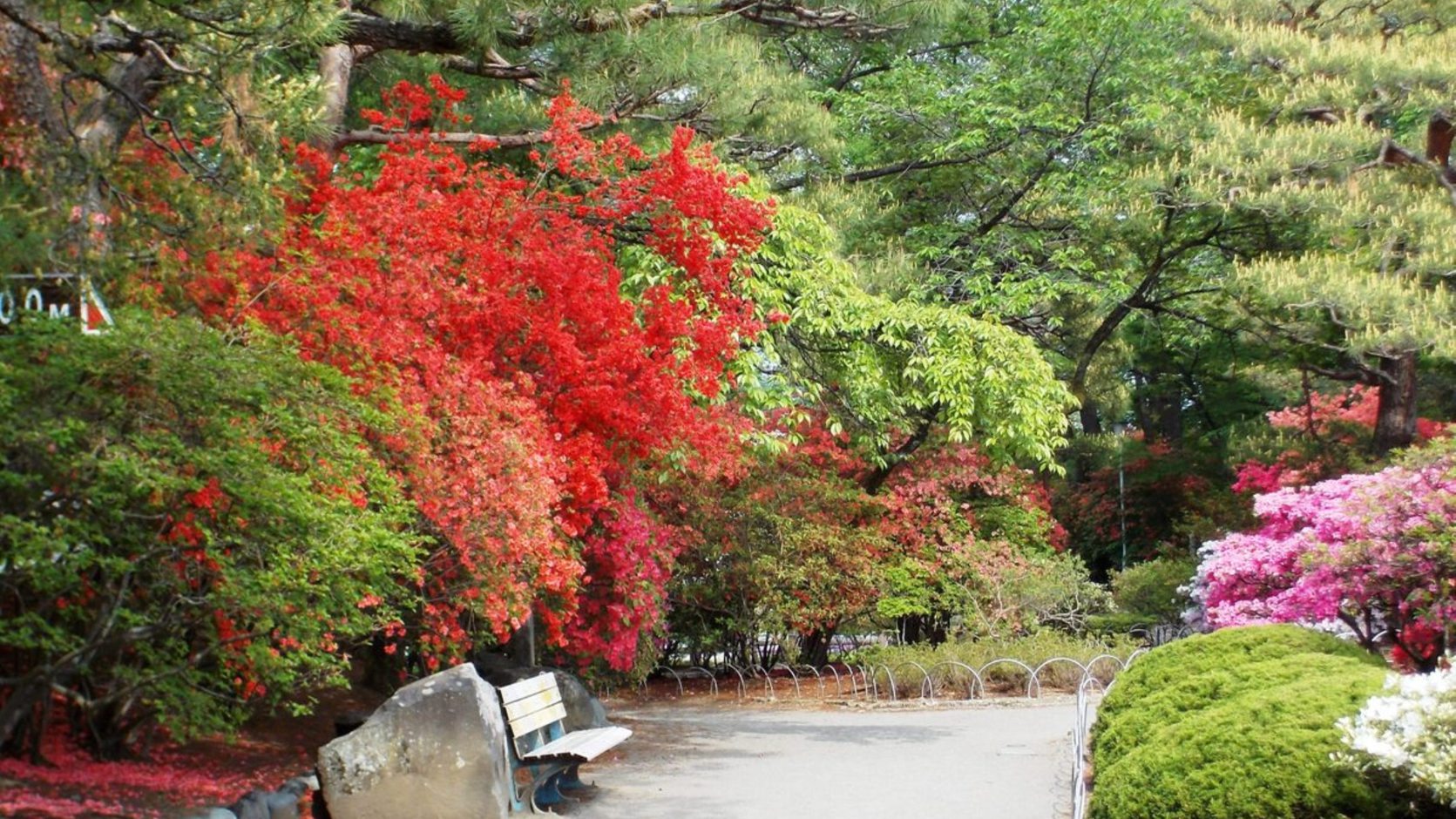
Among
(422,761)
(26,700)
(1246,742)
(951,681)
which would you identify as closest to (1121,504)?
(951,681)

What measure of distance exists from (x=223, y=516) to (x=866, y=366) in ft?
28.6

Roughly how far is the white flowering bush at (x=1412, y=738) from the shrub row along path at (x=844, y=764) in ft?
8.68

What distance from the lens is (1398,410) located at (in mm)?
17672

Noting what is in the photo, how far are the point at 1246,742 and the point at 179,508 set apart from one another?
4.96 meters

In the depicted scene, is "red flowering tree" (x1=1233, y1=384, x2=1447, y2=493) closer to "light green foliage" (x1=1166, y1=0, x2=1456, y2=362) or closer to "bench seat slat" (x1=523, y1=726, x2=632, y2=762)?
"light green foliage" (x1=1166, y1=0, x2=1456, y2=362)

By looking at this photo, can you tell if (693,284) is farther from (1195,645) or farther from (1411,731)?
(1411,731)

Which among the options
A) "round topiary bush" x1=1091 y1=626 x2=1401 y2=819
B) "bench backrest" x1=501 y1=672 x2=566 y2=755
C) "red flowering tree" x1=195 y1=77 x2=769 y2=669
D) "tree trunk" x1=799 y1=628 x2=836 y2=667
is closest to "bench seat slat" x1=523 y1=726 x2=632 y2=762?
"bench backrest" x1=501 y1=672 x2=566 y2=755

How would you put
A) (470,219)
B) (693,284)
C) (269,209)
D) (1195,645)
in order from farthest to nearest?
(693,284), (470,219), (1195,645), (269,209)

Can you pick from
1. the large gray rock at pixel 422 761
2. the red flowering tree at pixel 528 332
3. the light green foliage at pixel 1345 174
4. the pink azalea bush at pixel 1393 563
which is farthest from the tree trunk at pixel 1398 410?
the large gray rock at pixel 422 761

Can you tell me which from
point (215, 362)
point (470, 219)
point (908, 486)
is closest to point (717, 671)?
point (908, 486)

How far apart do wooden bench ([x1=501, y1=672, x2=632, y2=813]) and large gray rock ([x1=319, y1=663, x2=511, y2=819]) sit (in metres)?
0.67

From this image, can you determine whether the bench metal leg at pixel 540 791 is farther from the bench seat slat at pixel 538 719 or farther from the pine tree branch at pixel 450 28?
the pine tree branch at pixel 450 28

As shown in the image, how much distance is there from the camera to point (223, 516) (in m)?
6.50

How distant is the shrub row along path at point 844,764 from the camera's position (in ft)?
29.5
